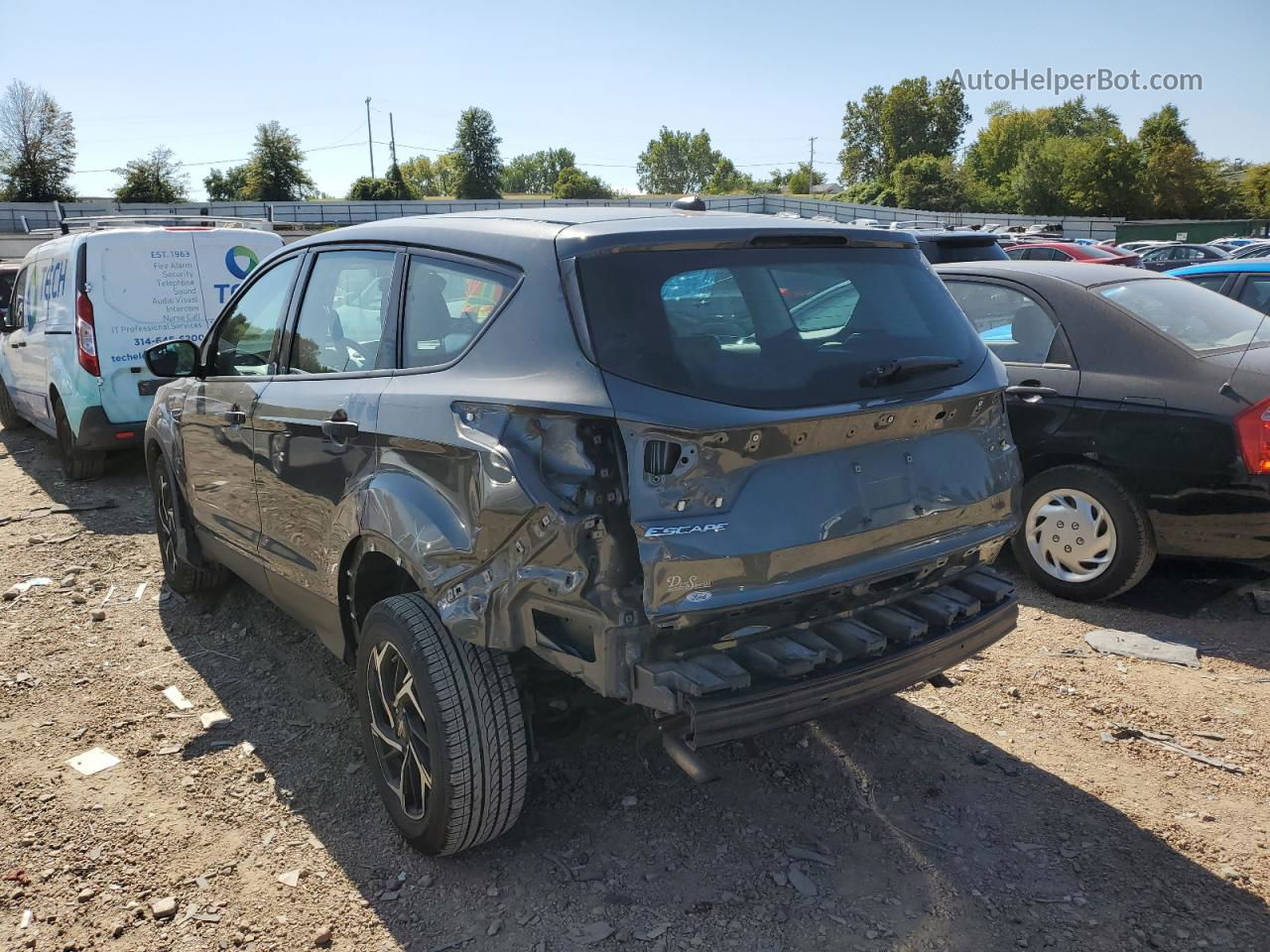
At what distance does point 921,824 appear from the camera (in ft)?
10.1

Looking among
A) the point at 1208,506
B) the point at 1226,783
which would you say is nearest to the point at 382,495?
the point at 1226,783

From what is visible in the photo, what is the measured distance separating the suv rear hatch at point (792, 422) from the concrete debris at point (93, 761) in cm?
253

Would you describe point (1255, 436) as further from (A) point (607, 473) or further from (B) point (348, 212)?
(B) point (348, 212)

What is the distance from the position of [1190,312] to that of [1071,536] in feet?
4.53

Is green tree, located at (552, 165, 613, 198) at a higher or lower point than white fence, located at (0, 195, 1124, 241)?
higher

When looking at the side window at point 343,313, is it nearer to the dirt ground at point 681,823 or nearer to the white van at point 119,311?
the dirt ground at point 681,823

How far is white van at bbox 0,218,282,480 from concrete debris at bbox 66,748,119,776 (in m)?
4.52

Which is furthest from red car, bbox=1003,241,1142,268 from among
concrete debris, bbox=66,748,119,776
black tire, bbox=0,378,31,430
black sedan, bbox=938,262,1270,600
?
concrete debris, bbox=66,748,119,776

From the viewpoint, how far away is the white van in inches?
293

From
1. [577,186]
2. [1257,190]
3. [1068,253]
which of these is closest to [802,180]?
[577,186]

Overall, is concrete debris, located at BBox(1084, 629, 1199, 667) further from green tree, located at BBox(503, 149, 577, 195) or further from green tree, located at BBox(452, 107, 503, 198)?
green tree, located at BBox(503, 149, 577, 195)

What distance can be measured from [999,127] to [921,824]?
115956 millimetres

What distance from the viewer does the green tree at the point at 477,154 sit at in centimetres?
9969

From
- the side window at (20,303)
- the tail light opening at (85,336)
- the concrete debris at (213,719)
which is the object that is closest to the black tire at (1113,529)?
the concrete debris at (213,719)
